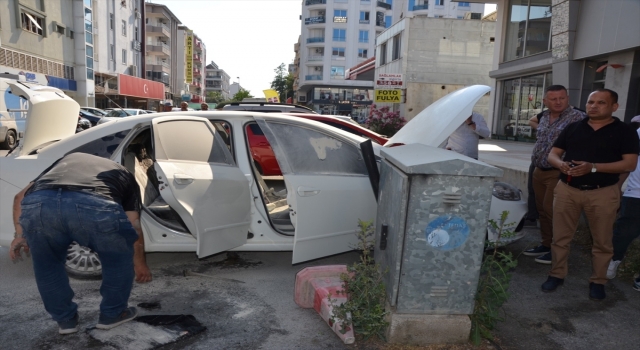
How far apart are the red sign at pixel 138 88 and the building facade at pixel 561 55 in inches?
1317

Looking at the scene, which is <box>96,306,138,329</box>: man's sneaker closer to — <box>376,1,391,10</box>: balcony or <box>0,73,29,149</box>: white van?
<box>0,73,29,149</box>: white van

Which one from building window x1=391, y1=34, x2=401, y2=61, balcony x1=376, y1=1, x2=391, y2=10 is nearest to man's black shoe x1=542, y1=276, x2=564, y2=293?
building window x1=391, y1=34, x2=401, y2=61

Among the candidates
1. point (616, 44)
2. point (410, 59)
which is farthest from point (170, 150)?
point (410, 59)

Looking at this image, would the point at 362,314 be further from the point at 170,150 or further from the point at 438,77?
the point at 438,77

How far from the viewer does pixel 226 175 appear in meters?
4.01

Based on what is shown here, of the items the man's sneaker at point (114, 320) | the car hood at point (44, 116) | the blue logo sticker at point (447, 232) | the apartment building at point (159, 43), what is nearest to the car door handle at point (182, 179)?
the man's sneaker at point (114, 320)

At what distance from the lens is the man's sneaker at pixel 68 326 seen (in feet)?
10.0

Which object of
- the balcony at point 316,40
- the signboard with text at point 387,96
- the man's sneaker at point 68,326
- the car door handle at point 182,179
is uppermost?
the balcony at point 316,40

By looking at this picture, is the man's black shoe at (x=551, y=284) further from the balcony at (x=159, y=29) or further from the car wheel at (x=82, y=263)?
the balcony at (x=159, y=29)

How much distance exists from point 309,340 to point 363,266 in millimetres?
624

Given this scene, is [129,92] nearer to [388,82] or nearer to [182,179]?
[388,82]

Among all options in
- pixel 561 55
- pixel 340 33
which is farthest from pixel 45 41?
pixel 340 33

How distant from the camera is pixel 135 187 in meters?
3.13

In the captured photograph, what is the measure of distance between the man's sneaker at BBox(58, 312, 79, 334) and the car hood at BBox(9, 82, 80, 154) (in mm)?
1833
